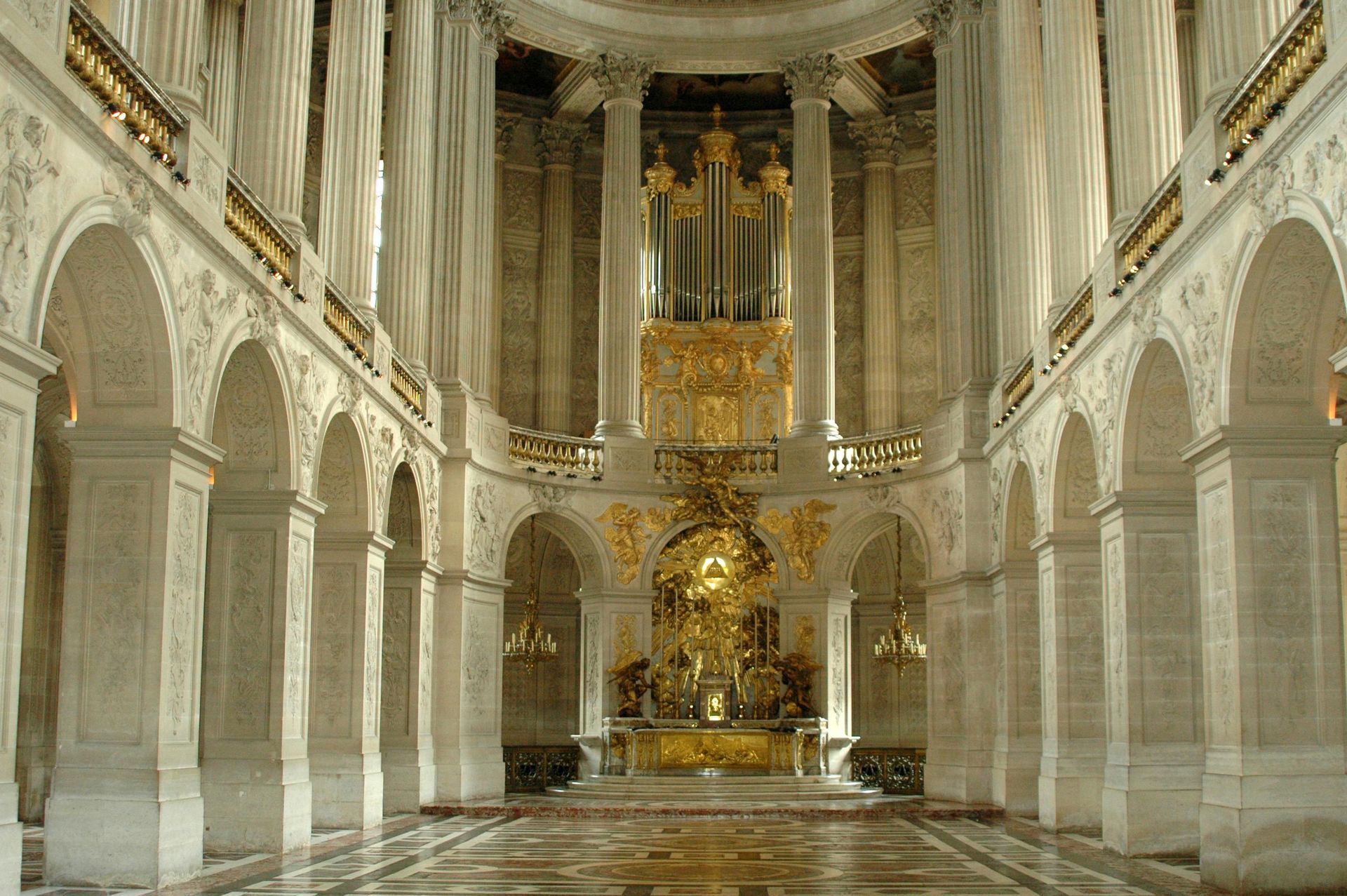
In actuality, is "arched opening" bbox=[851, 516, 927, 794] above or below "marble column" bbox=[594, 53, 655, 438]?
below

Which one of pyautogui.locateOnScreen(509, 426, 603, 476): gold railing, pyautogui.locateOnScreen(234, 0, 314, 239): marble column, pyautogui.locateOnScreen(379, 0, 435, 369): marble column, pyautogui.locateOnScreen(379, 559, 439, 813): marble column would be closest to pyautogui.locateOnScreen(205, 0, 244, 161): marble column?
pyautogui.locateOnScreen(379, 0, 435, 369): marble column

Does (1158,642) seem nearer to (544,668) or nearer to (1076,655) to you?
(1076,655)

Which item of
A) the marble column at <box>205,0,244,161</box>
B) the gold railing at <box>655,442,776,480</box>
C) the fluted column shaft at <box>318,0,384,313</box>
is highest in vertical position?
the marble column at <box>205,0,244,161</box>

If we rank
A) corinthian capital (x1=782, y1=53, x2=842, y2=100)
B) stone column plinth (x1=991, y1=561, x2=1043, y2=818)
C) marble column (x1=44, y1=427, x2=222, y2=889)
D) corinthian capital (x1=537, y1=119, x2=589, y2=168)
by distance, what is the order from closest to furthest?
marble column (x1=44, y1=427, x2=222, y2=889) → stone column plinth (x1=991, y1=561, x2=1043, y2=818) → corinthian capital (x1=782, y1=53, x2=842, y2=100) → corinthian capital (x1=537, y1=119, x2=589, y2=168)

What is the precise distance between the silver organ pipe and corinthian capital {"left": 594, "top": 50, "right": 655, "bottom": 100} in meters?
1.84

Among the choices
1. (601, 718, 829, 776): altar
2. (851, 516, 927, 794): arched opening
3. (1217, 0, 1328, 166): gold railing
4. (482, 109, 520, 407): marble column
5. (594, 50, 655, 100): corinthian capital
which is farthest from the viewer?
(482, 109, 520, 407): marble column

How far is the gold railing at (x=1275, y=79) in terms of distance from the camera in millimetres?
11016

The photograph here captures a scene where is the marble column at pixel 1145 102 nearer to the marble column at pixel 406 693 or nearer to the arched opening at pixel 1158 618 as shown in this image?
the arched opening at pixel 1158 618

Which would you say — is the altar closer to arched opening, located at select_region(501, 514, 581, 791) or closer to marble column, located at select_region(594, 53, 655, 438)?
arched opening, located at select_region(501, 514, 581, 791)

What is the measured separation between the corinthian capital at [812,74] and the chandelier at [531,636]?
30.7ft

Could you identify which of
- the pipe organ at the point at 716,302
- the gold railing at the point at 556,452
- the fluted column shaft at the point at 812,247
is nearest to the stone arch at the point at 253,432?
the gold railing at the point at 556,452

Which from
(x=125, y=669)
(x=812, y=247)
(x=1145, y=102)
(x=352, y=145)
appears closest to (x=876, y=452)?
(x=812, y=247)

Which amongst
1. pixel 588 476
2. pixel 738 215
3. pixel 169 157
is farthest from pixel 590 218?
pixel 169 157

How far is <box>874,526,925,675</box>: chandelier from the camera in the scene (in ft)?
87.8
